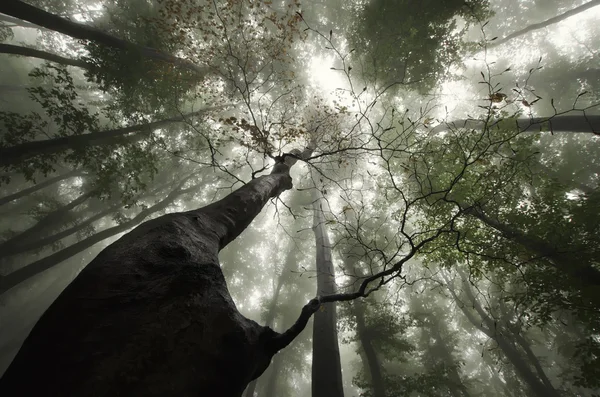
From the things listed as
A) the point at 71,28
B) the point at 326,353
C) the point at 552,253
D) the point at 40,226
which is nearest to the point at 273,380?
the point at 326,353

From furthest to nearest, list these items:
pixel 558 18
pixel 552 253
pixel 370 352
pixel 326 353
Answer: pixel 558 18 < pixel 370 352 < pixel 326 353 < pixel 552 253

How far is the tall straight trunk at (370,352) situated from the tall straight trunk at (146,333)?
943 centimetres

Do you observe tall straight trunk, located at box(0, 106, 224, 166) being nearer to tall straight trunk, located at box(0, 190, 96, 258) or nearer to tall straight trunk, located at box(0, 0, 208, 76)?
tall straight trunk, located at box(0, 0, 208, 76)

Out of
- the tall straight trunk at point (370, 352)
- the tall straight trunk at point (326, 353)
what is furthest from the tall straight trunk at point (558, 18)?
the tall straight trunk at point (370, 352)

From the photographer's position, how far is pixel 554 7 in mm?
15555

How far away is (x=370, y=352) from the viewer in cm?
928

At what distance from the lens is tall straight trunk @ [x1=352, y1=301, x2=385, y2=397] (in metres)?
9.02

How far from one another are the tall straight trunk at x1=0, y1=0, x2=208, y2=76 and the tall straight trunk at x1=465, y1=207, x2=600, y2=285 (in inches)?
352

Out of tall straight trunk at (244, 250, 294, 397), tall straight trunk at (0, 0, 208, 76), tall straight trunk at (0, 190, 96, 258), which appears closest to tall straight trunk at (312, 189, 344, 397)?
tall straight trunk at (0, 0, 208, 76)

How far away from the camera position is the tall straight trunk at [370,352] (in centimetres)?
902

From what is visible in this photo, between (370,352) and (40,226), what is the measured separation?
1543cm

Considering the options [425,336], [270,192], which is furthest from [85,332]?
[425,336]

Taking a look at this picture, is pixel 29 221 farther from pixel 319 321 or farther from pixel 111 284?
pixel 111 284

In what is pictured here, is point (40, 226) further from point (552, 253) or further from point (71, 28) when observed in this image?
point (552, 253)
